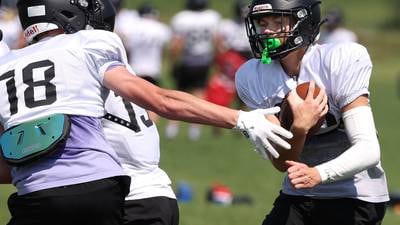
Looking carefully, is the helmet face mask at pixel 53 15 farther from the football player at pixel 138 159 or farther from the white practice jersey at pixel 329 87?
the white practice jersey at pixel 329 87

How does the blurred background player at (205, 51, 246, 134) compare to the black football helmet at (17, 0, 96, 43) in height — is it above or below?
below

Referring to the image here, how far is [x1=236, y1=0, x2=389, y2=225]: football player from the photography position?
4867mm

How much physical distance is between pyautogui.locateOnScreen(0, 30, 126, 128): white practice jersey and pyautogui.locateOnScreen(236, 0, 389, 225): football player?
88cm

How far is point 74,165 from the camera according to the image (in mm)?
4559

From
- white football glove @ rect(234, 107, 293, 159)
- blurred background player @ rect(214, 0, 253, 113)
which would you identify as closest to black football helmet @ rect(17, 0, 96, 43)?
white football glove @ rect(234, 107, 293, 159)

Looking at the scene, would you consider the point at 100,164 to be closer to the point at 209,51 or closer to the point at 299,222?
the point at 299,222

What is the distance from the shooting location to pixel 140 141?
5375mm

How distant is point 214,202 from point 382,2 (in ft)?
116

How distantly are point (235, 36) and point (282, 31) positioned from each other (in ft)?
37.9

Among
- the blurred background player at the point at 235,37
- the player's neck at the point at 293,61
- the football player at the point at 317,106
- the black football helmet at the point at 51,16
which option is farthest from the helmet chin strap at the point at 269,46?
the blurred background player at the point at 235,37

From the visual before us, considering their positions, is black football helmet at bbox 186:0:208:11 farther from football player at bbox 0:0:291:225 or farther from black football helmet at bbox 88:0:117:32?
football player at bbox 0:0:291:225

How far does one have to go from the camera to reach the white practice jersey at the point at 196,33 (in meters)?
16.6

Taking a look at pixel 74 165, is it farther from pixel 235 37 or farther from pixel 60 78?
pixel 235 37

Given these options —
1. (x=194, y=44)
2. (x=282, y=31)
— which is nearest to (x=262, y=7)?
(x=282, y=31)
